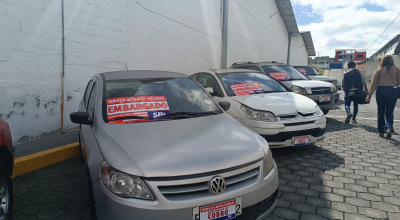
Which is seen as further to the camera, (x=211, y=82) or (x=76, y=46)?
(x=211, y=82)

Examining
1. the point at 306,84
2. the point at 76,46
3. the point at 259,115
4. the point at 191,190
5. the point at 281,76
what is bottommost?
the point at 191,190

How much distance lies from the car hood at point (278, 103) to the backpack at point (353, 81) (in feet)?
9.75

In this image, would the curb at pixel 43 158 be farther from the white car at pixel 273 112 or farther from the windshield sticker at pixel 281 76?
the windshield sticker at pixel 281 76

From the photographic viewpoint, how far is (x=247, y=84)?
18.0ft

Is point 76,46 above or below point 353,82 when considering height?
above

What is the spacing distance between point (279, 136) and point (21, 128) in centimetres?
416

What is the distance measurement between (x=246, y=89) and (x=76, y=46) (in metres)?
3.41

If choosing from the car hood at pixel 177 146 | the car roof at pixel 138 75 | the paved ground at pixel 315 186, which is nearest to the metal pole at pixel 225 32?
the paved ground at pixel 315 186

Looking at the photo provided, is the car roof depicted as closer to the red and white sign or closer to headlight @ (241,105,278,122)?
headlight @ (241,105,278,122)

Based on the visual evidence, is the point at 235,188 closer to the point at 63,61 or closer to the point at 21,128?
the point at 21,128

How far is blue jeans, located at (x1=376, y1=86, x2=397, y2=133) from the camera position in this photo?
216 inches

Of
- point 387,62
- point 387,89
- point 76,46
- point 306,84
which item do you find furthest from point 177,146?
point 306,84

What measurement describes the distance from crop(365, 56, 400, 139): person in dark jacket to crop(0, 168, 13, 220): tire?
6184 mm

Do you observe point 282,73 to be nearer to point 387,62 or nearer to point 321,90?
point 321,90
